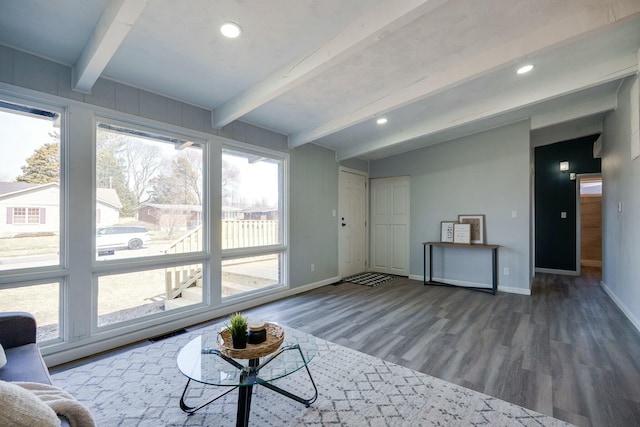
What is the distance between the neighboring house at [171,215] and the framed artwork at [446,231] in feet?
13.2

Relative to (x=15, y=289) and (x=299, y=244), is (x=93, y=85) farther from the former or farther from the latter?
(x=299, y=244)

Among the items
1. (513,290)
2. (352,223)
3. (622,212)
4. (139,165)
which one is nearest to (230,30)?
(139,165)

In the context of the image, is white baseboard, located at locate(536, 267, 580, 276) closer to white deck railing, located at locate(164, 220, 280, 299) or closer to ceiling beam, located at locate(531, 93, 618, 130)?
ceiling beam, located at locate(531, 93, 618, 130)

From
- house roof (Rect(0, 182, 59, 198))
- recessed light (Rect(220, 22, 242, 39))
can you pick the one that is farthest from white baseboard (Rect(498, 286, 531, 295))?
house roof (Rect(0, 182, 59, 198))

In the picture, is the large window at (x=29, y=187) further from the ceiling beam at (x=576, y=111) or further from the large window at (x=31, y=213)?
the ceiling beam at (x=576, y=111)

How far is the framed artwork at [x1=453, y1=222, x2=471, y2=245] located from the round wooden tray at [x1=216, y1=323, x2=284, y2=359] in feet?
13.3

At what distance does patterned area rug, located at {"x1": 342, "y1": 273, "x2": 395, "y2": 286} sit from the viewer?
5.14m

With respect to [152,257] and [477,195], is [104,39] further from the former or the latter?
[477,195]

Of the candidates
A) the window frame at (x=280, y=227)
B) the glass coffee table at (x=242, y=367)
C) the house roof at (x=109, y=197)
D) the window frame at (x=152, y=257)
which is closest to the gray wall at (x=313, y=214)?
the window frame at (x=280, y=227)

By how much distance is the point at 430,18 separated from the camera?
2035mm

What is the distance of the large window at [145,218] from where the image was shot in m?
2.66

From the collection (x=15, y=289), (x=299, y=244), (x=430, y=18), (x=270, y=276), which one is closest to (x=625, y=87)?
(x=430, y=18)

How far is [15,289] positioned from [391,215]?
17.4 feet

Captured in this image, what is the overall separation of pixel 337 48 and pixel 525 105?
257 cm
